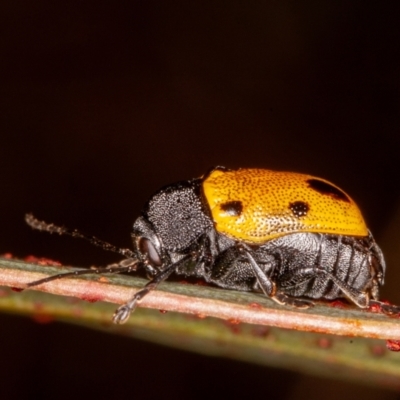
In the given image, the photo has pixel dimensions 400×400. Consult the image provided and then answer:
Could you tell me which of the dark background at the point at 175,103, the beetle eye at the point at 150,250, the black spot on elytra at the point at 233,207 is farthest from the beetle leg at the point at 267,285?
the dark background at the point at 175,103

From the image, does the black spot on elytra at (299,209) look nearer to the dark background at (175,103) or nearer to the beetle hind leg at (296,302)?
the beetle hind leg at (296,302)

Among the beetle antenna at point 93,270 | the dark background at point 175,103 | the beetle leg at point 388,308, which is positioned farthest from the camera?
the dark background at point 175,103

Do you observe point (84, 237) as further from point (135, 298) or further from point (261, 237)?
point (135, 298)

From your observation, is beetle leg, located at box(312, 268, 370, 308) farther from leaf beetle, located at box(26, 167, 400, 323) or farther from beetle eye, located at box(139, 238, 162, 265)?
beetle eye, located at box(139, 238, 162, 265)

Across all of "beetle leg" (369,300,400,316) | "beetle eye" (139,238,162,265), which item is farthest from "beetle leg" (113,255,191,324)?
"beetle leg" (369,300,400,316)

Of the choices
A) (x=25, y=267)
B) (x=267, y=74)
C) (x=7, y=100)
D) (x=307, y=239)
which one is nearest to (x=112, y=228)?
(x=7, y=100)

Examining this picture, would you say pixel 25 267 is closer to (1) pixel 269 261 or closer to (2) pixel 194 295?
(2) pixel 194 295
